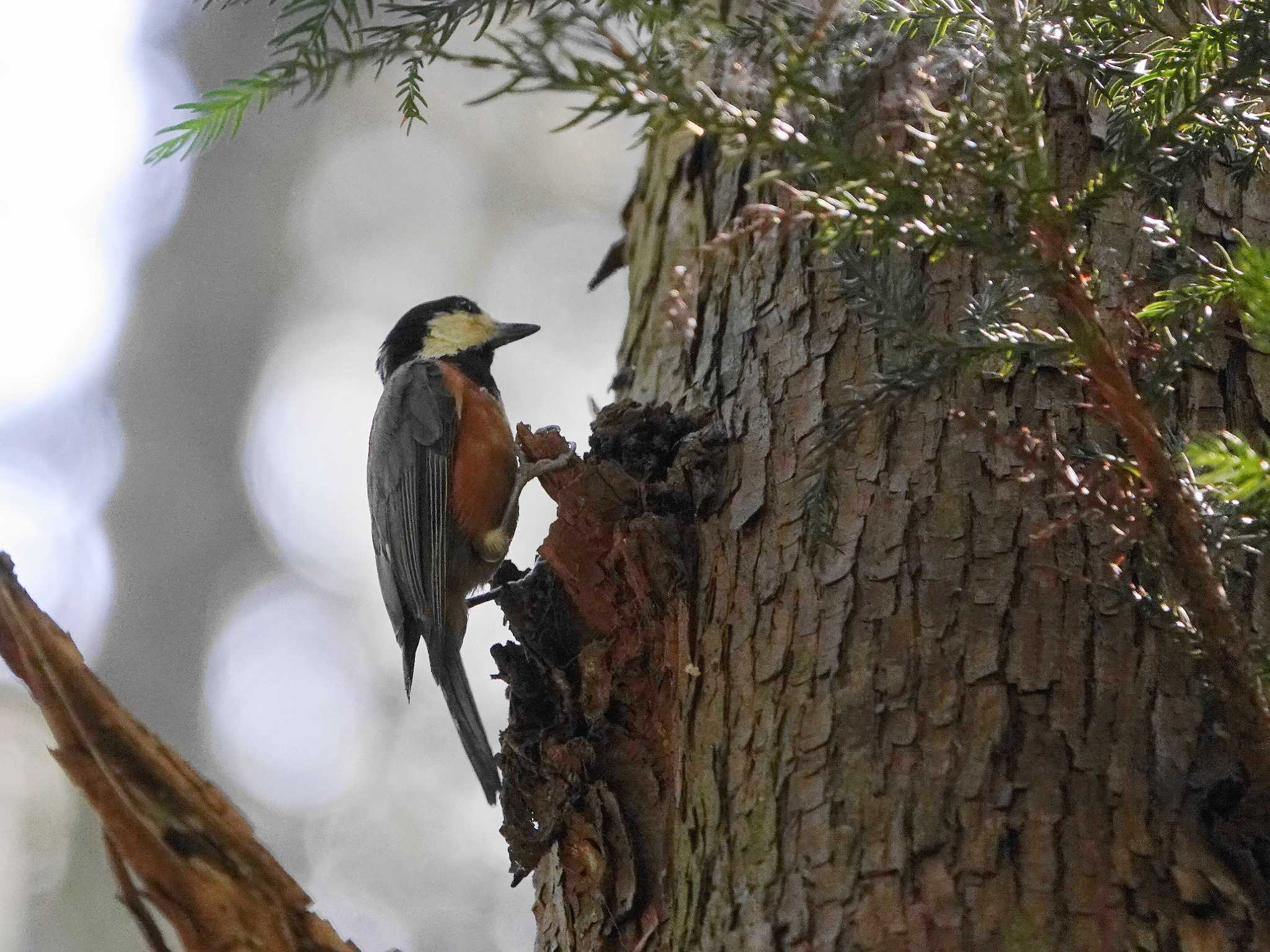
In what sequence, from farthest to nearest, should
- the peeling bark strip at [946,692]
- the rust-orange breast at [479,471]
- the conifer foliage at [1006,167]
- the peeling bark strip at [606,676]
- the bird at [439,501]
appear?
1. the rust-orange breast at [479,471]
2. the bird at [439,501]
3. the peeling bark strip at [606,676]
4. the peeling bark strip at [946,692]
5. the conifer foliage at [1006,167]

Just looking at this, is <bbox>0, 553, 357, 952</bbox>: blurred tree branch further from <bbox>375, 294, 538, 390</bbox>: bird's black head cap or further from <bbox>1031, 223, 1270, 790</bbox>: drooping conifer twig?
<bbox>375, 294, 538, 390</bbox>: bird's black head cap

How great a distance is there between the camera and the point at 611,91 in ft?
4.31

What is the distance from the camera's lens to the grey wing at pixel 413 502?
4.07m

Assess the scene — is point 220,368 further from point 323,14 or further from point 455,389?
point 323,14

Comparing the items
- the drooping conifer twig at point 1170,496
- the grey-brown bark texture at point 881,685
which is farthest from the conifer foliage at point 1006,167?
the grey-brown bark texture at point 881,685

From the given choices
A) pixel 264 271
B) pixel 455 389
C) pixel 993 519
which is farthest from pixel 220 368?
pixel 993 519

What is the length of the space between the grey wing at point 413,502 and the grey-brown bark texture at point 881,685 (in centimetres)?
159

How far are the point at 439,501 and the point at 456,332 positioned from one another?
3.45 ft

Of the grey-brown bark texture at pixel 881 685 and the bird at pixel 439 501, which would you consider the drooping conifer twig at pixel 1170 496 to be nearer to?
the grey-brown bark texture at pixel 881 685

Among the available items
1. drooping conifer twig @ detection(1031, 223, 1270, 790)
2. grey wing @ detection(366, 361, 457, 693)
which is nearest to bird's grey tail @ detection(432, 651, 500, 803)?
grey wing @ detection(366, 361, 457, 693)

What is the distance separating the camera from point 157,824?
5.28 feet

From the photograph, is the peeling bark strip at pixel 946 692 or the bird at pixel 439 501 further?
the bird at pixel 439 501

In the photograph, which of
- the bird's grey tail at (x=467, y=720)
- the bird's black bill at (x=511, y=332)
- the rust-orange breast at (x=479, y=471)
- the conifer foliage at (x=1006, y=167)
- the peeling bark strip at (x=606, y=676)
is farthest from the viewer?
the bird's black bill at (x=511, y=332)

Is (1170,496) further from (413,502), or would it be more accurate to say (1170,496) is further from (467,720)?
(413,502)
